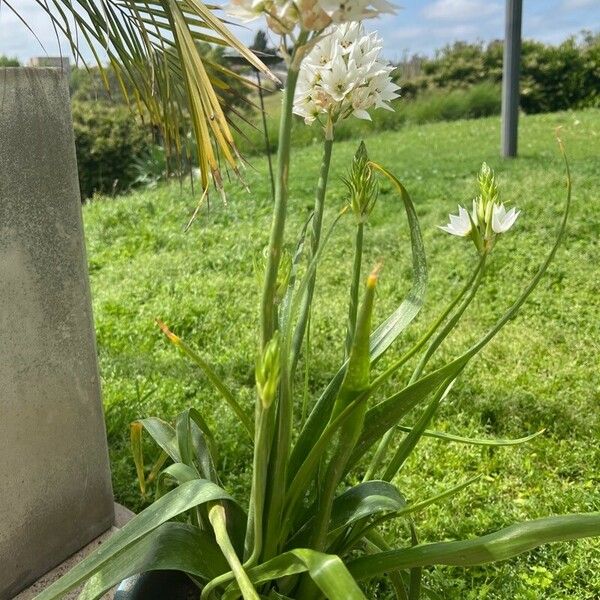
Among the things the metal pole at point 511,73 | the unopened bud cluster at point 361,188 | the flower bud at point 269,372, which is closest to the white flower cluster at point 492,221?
the unopened bud cluster at point 361,188

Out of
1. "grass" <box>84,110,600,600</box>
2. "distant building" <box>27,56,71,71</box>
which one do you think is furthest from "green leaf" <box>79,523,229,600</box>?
"distant building" <box>27,56,71,71</box>

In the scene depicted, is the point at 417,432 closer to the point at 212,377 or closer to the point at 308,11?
the point at 212,377

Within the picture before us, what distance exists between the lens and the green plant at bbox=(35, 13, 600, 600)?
88cm

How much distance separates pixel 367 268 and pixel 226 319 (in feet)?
2.67

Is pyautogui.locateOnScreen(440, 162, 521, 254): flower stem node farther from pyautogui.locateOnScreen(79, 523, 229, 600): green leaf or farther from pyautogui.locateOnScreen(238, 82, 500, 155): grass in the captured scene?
pyautogui.locateOnScreen(238, 82, 500, 155): grass

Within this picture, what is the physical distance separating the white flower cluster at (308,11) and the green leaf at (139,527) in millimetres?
588

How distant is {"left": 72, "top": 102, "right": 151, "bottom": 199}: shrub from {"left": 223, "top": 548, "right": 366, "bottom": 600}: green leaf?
23.2 feet

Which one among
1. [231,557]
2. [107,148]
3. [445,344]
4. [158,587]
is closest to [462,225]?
[231,557]

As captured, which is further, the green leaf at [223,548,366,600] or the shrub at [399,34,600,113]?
the shrub at [399,34,600,113]

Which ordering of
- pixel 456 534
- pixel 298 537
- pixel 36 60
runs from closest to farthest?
pixel 298 537
pixel 36 60
pixel 456 534

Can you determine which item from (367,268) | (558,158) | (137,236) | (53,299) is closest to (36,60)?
(53,299)

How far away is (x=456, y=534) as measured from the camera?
5.82 ft

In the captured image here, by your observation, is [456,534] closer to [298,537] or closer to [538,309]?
[298,537]

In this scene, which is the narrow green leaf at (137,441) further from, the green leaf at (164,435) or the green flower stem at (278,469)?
the green flower stem at (278,469)
